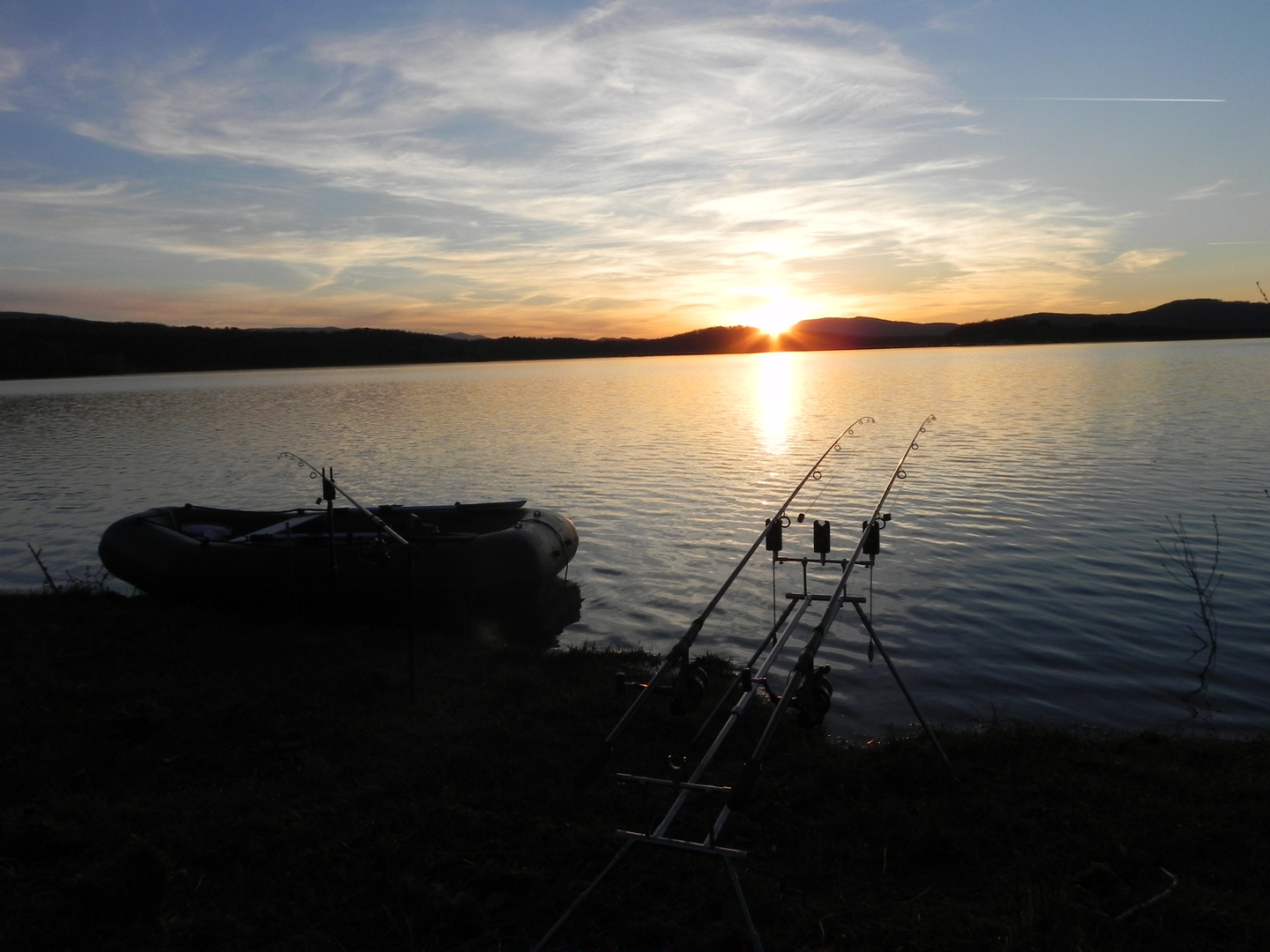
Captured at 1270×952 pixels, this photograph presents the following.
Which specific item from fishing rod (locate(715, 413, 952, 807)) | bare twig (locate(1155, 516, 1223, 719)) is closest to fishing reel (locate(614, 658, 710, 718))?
fishing rod (locate(715, 413, 952, 807))

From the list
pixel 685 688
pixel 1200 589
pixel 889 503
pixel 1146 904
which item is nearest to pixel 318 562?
pixel 685 688

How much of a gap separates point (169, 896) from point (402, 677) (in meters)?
3.41

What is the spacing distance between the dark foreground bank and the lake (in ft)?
6.03

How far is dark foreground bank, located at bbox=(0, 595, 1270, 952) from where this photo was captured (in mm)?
3758

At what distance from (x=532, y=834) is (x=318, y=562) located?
236 inches

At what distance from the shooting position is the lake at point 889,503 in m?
8.45

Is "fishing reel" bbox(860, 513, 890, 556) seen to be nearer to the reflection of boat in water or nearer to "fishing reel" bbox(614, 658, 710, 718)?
"fishing reel" bbox(614, 658, 710, 718)

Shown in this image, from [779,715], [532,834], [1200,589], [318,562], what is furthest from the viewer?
[318,562]

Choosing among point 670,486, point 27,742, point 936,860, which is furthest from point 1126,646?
point 670,486

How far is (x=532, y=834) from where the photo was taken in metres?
4.59

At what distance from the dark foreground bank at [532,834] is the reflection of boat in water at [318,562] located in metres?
2.79

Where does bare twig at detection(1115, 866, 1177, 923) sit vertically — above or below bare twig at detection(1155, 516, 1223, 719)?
above

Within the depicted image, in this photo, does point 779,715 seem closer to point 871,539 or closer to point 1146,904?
point 1146,904

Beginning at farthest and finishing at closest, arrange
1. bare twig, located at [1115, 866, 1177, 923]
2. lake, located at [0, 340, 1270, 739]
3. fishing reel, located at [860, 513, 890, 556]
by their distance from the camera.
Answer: lake, located at [0, 340, 1270, 739], fishing reel, located at [860, 513, 890, 556], bare twig, located at [1115, 866, 1177, 923]
